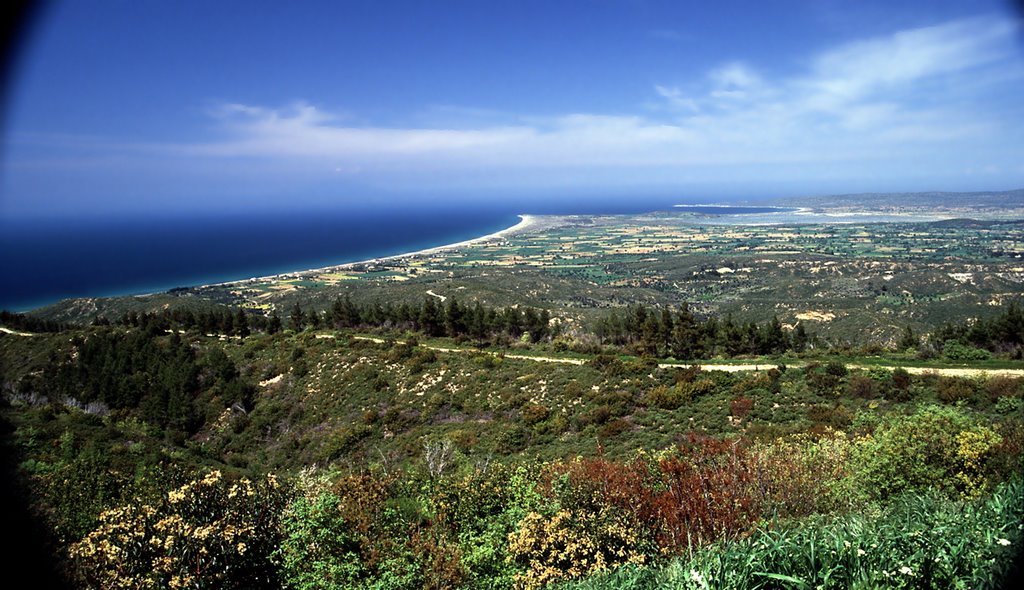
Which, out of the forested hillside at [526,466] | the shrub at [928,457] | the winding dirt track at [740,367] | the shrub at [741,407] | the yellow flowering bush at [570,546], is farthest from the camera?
the winding dirt track at [740,367]

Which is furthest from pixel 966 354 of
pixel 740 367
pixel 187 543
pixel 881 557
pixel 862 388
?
pixel 187 543

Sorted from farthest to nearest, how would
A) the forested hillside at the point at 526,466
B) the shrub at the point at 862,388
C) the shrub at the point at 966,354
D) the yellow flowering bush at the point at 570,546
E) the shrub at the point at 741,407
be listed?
the shrub at the point at 966,354, the shrub at the point at 862,388, the shrub at the point at 741,407, the yellow flowering bush at the point at 570,546, the forested hillside at the point at 526,466

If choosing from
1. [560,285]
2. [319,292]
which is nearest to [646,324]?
[560,285]

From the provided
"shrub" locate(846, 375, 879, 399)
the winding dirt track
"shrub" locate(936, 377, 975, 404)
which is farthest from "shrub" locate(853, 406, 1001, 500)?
the winding dirt track

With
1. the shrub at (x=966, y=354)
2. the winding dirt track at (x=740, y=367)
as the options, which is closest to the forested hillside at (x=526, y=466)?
the shrub at (x=966, y=354)

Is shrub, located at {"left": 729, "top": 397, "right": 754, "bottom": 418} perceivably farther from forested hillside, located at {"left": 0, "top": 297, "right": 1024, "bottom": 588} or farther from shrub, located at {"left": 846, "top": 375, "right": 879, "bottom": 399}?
shrub, located at {"left": 846, "top": 375, "right": 879, "bottom": 399}

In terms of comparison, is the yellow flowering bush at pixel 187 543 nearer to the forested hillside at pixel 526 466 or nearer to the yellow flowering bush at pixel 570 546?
the forested hillside at pixel 526 466
